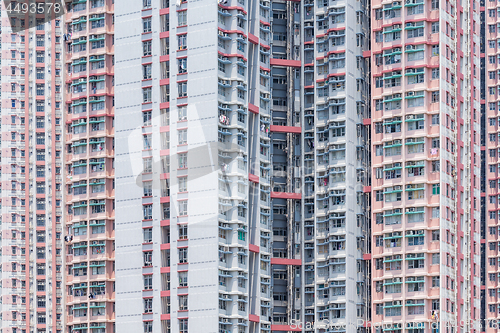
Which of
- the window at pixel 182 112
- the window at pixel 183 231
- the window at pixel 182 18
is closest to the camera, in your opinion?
the window at pixel 183 231

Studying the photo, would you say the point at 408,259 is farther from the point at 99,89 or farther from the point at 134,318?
the point at 99,89

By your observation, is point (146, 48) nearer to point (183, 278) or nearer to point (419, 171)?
point (183, 278)

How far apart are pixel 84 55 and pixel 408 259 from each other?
4415 centimetres

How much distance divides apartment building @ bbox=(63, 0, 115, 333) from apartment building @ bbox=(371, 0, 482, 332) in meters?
30.1

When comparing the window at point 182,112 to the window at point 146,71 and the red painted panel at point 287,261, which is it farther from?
the red painted panel at point 287,261

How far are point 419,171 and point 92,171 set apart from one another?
3746 centimetres

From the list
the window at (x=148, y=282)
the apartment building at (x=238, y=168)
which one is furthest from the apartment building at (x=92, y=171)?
the window at (x=148, y=282)

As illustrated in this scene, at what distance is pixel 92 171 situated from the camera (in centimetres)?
14438

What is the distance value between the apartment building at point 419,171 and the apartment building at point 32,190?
5308 cm

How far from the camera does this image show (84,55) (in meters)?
146

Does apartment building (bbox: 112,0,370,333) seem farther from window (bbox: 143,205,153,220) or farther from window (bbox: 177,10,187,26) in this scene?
window (bbox: 143,205,153,220)

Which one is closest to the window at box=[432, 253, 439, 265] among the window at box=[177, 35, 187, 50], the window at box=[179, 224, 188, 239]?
the window at box=[179, 224, 188, 239]

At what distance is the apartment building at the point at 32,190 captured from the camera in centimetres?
16938

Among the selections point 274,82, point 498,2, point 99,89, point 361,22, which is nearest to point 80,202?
point 99,89
